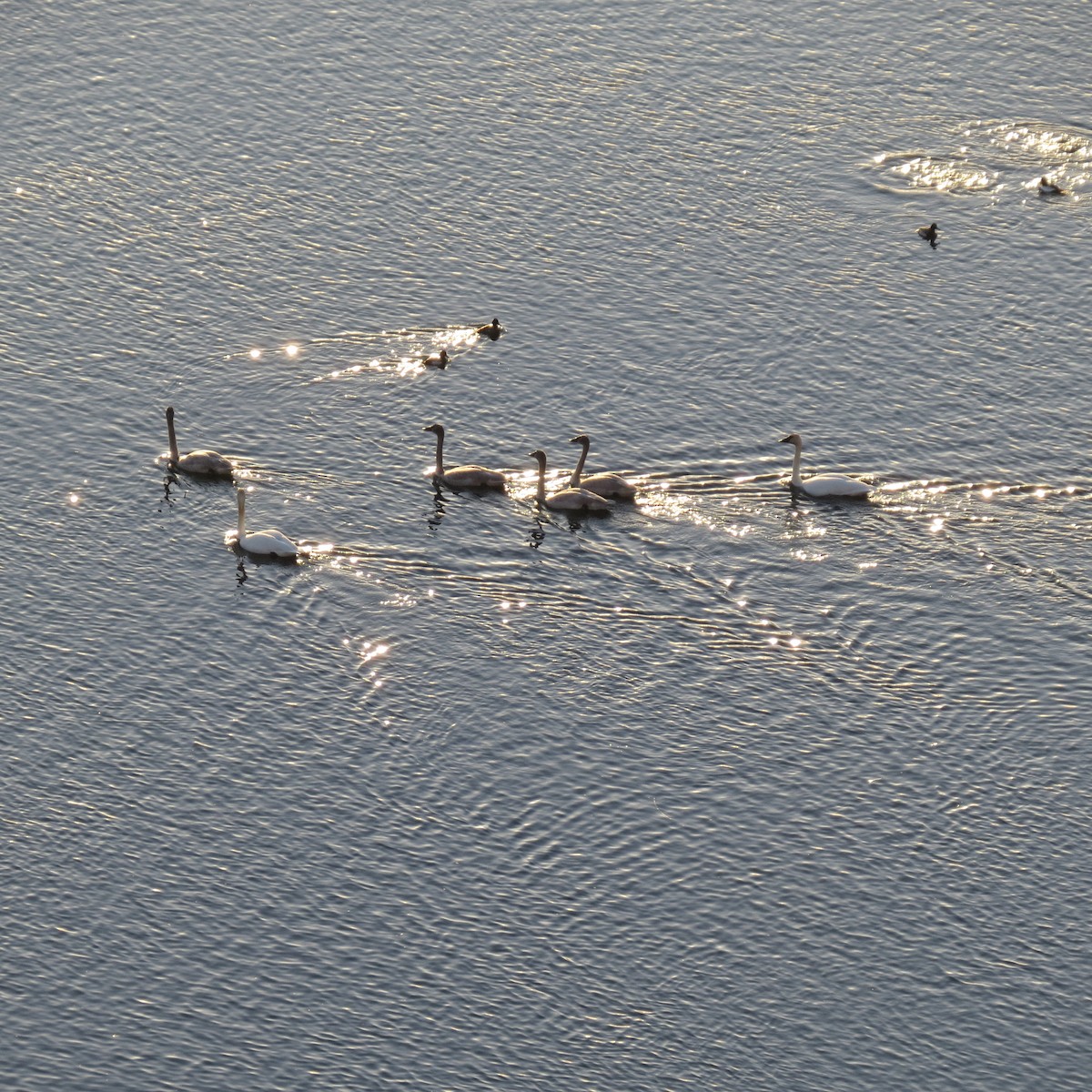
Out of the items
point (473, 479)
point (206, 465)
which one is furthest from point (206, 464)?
point (473, 479)

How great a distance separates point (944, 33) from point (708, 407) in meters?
44.1

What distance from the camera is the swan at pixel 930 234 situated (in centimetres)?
11012

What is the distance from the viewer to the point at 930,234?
110250mm

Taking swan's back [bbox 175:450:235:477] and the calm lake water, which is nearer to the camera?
the calm lake water

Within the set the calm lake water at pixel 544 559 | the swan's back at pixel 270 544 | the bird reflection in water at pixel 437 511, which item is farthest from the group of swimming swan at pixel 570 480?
the swan's back at pixel 270 544

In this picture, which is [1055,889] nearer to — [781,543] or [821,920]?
[821,920]

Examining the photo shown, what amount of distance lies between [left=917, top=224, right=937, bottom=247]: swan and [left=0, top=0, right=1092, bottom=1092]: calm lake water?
1057 millimetres

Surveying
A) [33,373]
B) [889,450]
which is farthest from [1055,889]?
[33,373]

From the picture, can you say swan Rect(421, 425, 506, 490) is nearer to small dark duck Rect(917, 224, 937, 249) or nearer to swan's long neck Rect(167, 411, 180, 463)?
swan's long neck Rect(167, 411, 180, 463)

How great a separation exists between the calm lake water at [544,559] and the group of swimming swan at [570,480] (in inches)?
30.5

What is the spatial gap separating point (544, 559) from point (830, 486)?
1239 cm

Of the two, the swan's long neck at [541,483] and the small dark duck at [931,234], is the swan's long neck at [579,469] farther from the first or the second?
the small dark duck at [931,234]

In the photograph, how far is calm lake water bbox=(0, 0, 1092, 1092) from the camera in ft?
223

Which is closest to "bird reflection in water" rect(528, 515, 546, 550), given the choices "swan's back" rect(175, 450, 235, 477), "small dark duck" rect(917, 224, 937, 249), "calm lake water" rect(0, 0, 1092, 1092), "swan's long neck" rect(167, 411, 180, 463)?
"calm lake water" rect(0, 0, 1092, 1092)
